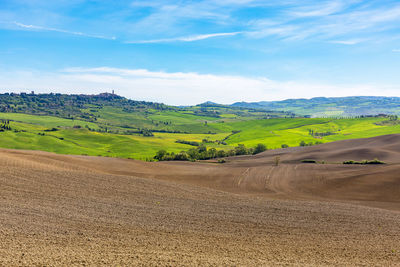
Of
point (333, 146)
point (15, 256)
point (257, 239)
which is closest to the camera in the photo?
point (15, 256)

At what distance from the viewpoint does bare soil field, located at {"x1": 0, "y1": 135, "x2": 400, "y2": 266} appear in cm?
2330

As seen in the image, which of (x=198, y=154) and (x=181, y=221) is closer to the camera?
(x=181, y=221)

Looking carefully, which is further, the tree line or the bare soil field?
the tree line

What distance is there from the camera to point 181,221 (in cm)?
3262

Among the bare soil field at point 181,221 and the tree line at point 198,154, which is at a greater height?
the bare soil field at point 181,221

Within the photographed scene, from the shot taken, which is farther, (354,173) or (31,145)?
(31,145)

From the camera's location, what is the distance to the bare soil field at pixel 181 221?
2330 cm

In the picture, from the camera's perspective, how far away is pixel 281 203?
42781mm

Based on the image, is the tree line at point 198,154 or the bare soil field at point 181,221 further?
the tree line at point 198,154

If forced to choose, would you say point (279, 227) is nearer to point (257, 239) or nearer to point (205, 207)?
point (257, 239)

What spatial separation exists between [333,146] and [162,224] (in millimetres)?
93583

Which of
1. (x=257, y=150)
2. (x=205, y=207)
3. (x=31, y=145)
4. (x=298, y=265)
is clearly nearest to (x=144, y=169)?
(x=205, y=207)

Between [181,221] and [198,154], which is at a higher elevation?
[181,221]

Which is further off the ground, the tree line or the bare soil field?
the bare soil field
